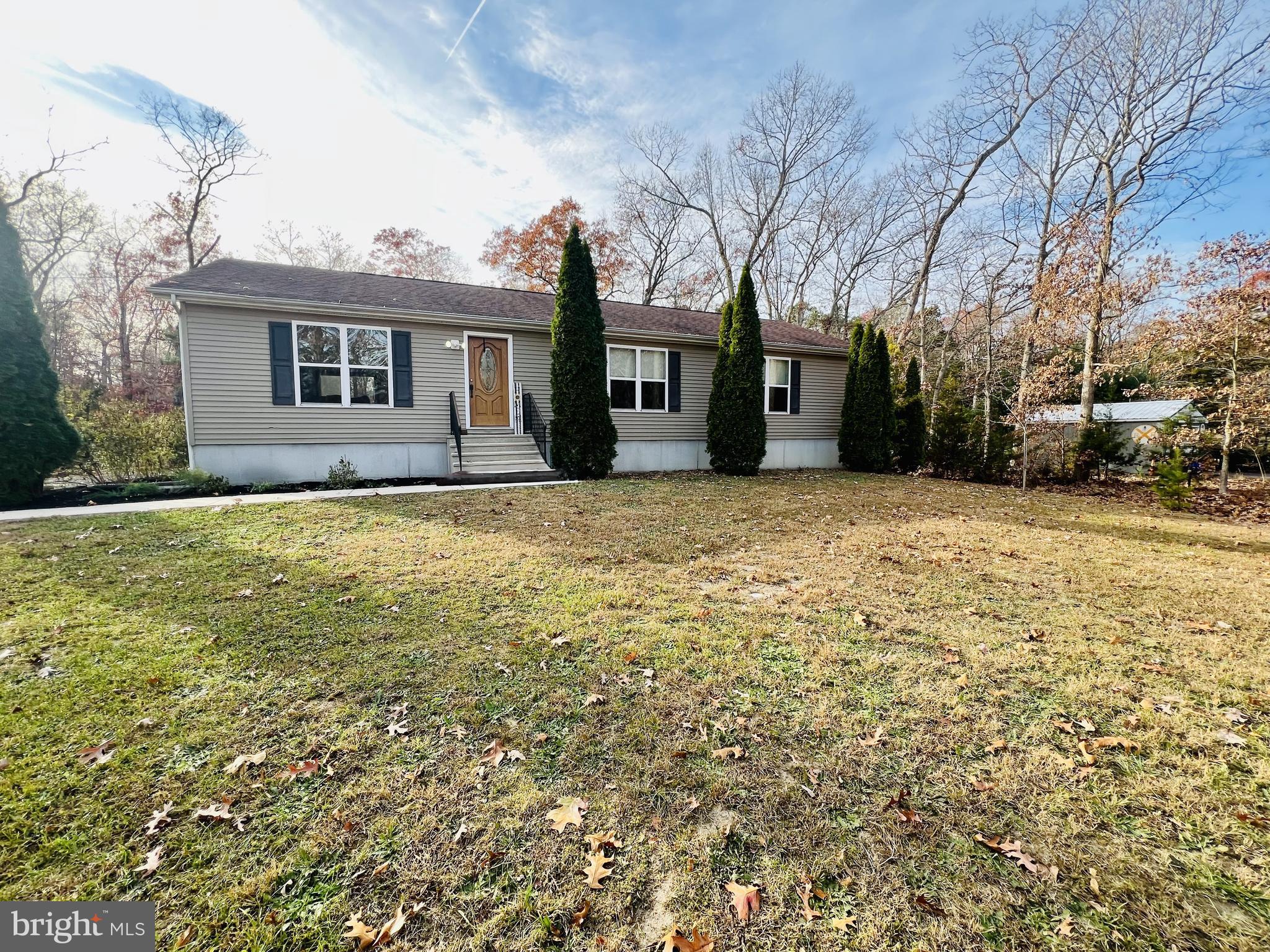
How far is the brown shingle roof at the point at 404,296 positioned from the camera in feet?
30.5

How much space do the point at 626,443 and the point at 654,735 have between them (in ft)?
33.0

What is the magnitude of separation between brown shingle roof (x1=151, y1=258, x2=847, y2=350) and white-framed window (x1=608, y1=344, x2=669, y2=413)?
574 mm

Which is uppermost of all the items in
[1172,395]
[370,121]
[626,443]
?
[370,121]

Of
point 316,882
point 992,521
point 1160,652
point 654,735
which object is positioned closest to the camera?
point 316,882

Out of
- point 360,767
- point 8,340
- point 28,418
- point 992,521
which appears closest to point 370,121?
point 8,340

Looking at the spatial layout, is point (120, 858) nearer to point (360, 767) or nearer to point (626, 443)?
point (360, 767)

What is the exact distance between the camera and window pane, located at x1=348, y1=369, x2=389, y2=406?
9984 mm

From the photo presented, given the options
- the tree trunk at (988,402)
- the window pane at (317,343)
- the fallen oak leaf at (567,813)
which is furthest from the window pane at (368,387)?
the tree trunk at (988,402)

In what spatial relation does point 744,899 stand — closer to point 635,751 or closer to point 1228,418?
point 635,751

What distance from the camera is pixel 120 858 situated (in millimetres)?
1810

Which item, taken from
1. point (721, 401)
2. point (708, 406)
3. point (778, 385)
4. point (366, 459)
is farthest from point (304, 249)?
point (778, 385)

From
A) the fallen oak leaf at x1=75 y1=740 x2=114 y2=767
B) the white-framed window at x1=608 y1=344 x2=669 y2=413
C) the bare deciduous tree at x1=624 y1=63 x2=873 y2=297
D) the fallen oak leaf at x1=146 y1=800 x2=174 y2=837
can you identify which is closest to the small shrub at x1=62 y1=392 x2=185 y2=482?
the white-framed window at x1=608 y1=344 x2=669 y2=413

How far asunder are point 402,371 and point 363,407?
1040 millimetres

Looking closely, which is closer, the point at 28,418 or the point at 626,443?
the point at 28,418
